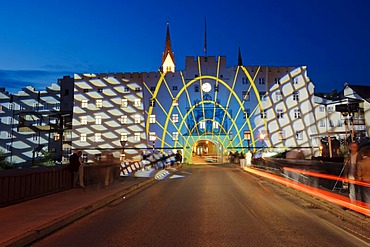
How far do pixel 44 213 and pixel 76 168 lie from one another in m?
6.08

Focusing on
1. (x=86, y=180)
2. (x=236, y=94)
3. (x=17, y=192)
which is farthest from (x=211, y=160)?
Result: (x=17, y=192)

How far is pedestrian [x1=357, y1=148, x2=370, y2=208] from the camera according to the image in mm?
9234

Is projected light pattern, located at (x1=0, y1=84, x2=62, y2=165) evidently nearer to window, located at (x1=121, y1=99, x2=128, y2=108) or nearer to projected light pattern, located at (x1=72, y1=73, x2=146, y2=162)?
projected light pattern, located at (x1=72, y1=73, x2=146, y2=162)

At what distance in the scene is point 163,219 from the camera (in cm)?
946

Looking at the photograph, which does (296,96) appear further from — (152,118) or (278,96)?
(152,118)

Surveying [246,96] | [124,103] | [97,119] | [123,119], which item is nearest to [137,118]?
[123,119]

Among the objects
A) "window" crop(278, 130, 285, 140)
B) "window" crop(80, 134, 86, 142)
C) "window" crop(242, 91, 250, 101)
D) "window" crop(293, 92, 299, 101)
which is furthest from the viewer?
Answer: "window" crop(80, 134, 86, 142)

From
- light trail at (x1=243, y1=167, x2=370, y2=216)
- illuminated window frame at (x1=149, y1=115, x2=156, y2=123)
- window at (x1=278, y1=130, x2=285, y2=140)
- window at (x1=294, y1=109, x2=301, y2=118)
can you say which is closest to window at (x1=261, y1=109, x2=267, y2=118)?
window at (x1=278, y1=130, x2=285, y2=140)

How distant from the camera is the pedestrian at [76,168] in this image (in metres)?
15.5

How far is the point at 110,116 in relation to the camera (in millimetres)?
54812

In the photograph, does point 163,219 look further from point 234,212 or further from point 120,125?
point 120,125

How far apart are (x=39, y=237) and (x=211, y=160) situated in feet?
182

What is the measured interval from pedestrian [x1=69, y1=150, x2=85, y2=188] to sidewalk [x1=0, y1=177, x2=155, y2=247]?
3.26 feet

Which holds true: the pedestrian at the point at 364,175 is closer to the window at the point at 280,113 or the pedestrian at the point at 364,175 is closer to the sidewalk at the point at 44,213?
the sidewalk at the point at 44,213
